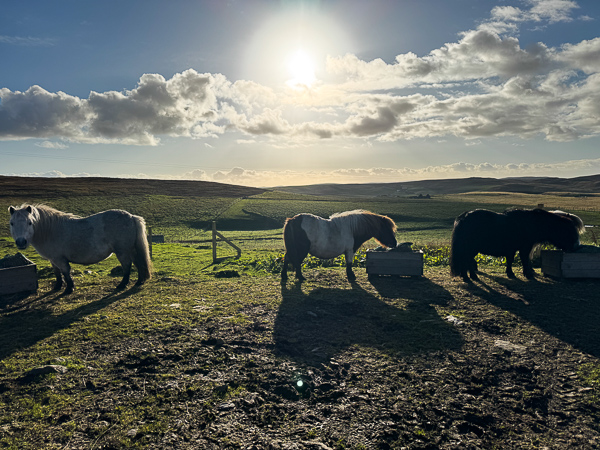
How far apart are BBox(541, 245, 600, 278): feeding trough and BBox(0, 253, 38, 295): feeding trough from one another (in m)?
15.0

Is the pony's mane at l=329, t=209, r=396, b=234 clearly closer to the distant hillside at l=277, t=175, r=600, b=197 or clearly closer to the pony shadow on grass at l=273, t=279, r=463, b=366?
the pony shadow on grass at l=273, t=279, r=463, b=366

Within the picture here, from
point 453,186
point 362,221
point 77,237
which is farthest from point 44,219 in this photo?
point 453,186

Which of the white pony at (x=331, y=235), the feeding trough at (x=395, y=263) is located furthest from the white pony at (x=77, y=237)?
the feeding trough at (x=395, y=263)

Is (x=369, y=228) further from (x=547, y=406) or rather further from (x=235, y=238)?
(x=235, y=238)

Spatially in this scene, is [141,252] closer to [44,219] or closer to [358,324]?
[44,219]

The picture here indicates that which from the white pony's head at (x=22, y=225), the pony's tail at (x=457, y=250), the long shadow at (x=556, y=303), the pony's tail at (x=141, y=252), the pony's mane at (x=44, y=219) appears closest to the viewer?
the long shadow at (x=556, y=303)

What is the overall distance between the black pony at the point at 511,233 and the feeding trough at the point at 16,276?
12.3 metres

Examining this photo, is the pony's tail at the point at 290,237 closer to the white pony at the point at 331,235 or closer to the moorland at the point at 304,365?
the white pony at the point at 331,235

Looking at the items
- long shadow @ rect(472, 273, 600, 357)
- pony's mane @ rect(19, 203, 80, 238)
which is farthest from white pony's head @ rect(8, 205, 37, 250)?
long shadow @ rect(472, 273, 600, 357)

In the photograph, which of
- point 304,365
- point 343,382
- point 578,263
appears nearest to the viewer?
point 343,382

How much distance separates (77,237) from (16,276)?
171cm

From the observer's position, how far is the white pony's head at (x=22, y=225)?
8.40 meters

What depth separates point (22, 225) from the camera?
27.8 feet

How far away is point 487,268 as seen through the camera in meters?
13.0
